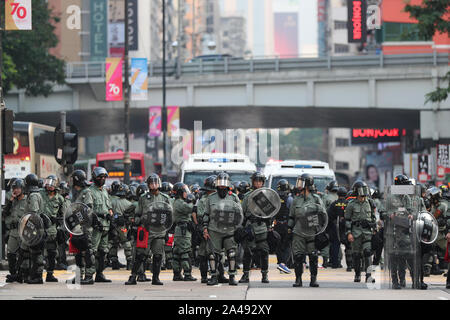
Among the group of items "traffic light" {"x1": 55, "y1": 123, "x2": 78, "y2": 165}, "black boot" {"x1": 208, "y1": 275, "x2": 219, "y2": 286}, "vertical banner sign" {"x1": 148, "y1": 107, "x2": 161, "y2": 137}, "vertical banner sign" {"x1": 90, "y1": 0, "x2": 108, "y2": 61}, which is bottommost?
"black boot" {"x1": 208, "y1": 275, "x2": 219, "y2": 286}

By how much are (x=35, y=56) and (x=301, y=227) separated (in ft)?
125

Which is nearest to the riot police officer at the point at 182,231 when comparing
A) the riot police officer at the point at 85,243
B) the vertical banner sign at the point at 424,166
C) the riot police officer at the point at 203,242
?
the riot police officer at the point at 203,242

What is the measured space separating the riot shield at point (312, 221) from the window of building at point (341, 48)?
109 m

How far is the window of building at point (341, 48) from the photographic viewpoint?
12457 centimetres

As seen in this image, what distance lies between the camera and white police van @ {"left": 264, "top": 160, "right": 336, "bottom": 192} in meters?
26.5

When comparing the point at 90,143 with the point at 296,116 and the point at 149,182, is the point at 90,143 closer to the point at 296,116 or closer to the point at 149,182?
the point at 296,116

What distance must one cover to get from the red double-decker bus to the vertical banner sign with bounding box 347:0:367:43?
18.9 m

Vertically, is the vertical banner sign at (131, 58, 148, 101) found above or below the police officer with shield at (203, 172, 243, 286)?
above

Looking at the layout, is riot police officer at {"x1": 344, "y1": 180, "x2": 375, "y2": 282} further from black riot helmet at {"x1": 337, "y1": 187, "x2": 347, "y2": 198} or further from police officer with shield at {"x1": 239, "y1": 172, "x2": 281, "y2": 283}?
black riot helmet at {"x1": 337, "y1": 187, "x2": 347, "y2": 198}

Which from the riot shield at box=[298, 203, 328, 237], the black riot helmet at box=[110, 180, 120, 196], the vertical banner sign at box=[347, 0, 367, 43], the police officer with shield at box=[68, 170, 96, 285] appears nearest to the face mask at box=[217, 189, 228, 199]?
the riot shield at box=[298, 203, 328, 237]

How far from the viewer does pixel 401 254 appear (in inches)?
626

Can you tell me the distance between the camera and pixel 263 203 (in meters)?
16.8

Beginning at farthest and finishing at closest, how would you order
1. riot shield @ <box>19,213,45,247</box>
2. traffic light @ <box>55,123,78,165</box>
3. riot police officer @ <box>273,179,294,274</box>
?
riot police officer @ <box>273,179,294,274</box>, traffic light @ <box>55,123,78,165</box>, riot shield @ <box>19,213,45,247</box>

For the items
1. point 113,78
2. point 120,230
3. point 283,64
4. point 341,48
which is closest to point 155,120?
point 283,64
